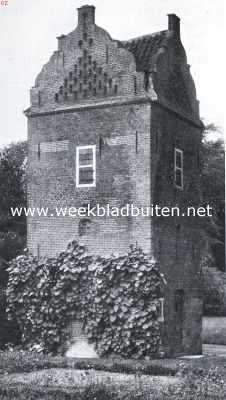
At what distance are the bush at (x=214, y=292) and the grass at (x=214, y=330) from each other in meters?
1.20

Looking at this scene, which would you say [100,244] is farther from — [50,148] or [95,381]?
[95,381]

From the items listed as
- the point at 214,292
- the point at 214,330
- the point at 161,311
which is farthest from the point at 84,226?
the point at 214,292

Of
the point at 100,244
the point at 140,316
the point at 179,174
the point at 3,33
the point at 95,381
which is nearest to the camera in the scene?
the point at 95,381

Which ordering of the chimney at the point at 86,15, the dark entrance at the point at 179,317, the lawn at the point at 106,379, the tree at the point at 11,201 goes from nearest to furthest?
1. the lawn at the point at 106,379
2. the chimney at the point at 86,15
3. the dark entrance at the point at 179,317
4. the tree at the point at 11,201

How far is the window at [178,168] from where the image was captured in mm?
22609

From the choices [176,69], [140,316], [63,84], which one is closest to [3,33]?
[63,84]

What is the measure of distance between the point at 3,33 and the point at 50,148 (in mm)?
5187

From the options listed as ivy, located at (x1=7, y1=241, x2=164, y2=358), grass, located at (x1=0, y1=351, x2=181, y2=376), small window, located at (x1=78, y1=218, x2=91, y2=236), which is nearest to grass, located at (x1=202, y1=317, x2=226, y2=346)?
ivy, located at (x1=7, y1=241, x2=164, y2=358)

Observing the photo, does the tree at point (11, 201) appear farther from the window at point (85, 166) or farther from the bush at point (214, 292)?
the bush at point (214, 292)

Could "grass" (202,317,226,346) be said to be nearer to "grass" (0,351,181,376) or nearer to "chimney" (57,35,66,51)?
"grass" (0,351,181,376)

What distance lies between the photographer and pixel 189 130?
23656mm

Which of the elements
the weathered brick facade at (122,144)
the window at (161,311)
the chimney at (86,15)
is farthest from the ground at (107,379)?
the chimney at (86,15)

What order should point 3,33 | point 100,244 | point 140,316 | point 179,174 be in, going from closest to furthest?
point 3,33 < point 140,316 < point 100,244 < point 179,174

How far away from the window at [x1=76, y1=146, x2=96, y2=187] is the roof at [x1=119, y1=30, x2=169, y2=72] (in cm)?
282
